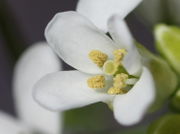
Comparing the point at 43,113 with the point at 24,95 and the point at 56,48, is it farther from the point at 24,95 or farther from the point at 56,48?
the point at 56,48

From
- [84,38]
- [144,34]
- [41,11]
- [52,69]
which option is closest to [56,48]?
[84,38]

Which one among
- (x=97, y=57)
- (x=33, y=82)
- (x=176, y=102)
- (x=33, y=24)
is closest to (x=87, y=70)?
(x=97, y=57)

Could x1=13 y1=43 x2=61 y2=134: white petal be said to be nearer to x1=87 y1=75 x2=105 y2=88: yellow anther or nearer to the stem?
the stem

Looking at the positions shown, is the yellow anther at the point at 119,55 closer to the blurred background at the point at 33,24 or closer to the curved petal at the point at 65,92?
the curved petal at the point at 65,92

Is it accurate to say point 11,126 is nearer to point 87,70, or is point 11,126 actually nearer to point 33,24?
point 87,70

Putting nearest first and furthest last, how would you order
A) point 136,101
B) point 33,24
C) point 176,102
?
point 136,101 → point 176,102 → point 33,24

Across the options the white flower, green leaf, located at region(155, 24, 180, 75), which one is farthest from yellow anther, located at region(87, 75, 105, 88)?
green leaf, located at region(155, 24, 180, 75)
